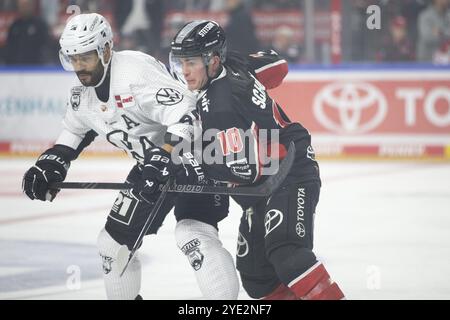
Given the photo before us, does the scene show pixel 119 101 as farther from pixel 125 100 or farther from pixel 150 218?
pixel 150 218

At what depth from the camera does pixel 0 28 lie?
11117 mm

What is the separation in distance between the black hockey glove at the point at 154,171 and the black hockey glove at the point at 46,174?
1.48ft

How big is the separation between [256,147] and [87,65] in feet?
2.41

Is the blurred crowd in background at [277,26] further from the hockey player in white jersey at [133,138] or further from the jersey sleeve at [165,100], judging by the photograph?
the jersey sleeve at [165,100]

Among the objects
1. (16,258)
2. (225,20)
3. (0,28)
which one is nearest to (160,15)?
(225,20)

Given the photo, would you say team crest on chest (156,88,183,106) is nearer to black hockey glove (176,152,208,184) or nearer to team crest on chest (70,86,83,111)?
black hockey glove (176,152,208,184)

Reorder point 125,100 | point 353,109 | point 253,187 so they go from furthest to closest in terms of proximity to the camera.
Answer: point 353,109 → point 125,100 → point 253,187

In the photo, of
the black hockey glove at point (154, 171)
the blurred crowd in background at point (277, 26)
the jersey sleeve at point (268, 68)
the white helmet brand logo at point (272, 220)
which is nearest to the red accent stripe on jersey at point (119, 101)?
the black hockey glove at point (154, 171)

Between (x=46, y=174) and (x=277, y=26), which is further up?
(x=46, y=174)

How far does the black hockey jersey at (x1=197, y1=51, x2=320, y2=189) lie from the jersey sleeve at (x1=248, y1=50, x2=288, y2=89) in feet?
0.47

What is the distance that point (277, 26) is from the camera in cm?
1046

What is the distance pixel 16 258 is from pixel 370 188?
3.39 metres

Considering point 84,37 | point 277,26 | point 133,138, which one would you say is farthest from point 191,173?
point 277,26

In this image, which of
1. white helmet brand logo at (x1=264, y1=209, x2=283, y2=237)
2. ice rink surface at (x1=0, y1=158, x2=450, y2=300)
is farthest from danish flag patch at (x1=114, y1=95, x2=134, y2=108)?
ice rink surface at (x1=0, y1=158, x2=450, y2=300)
